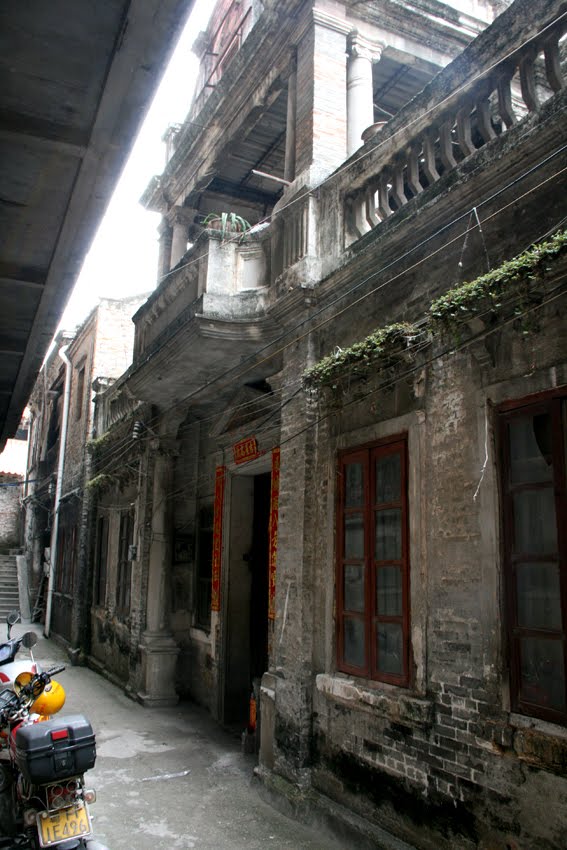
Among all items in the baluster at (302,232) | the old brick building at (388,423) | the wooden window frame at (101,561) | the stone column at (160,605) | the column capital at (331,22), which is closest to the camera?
the old brick building at (388,423)

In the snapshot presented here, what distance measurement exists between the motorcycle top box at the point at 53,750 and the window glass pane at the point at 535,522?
3.19m

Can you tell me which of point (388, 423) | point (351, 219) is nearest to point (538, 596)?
point (388, 423)

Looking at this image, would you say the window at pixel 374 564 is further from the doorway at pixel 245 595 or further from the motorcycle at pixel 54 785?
the doorway at pixel 245 595

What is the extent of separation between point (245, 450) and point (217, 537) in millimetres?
1542

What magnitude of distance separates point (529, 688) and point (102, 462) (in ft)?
41.2

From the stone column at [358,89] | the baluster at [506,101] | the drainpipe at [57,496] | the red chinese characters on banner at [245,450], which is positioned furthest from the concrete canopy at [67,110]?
the drainpipe at [57,496]

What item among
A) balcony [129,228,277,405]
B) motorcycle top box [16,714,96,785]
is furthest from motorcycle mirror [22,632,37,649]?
balcony [129,228,277,405]

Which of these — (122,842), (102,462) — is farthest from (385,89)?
(122,842)

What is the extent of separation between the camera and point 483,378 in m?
4.93

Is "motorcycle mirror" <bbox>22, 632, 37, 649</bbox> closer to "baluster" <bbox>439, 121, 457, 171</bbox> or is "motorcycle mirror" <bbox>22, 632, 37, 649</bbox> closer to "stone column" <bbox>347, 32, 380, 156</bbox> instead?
"baluster" <bbox>439, 121, 457, 171</bbox>

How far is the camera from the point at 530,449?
15.1 ft

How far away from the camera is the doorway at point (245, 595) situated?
9688 mm

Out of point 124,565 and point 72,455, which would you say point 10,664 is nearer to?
point 124,565

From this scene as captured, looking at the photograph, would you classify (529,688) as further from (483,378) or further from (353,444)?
(353,444)
